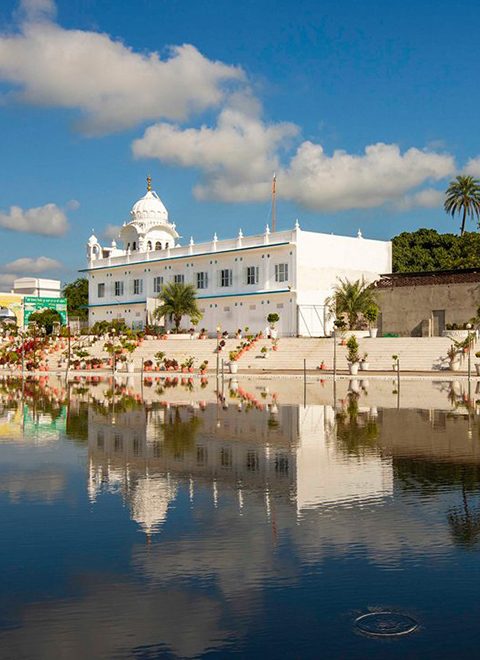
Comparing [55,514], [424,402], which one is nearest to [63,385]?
[424,402]

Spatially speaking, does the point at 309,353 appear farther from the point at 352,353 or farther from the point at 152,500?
the point at 152,500

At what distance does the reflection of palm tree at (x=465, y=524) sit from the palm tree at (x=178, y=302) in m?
48.6

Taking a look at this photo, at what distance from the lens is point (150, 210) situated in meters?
72.9

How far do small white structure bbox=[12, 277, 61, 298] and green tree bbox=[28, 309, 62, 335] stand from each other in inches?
1559

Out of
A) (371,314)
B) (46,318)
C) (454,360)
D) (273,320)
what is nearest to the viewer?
(454,360)

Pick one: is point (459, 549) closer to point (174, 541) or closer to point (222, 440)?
point (174, 541)

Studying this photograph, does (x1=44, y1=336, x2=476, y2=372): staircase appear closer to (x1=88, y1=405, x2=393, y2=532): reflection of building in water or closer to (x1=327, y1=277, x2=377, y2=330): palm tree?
(x1=327, y1=277, x2=377, y2=330): palm tree

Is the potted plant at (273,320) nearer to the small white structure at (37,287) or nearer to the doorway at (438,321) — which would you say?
the doorway at (438,321)

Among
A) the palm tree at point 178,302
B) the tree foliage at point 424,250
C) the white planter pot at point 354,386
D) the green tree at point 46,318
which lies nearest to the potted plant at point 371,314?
the white planter pot at point 354,386

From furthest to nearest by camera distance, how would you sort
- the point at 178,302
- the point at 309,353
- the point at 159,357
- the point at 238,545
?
the point at 178,302 → the point at 159,357 → the point at 309,353 → the point at 238,545

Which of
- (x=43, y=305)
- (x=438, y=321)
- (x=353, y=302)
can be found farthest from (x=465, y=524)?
(x=43, y=305)

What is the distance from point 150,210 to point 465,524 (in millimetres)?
65997

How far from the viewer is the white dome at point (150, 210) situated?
72750 mm

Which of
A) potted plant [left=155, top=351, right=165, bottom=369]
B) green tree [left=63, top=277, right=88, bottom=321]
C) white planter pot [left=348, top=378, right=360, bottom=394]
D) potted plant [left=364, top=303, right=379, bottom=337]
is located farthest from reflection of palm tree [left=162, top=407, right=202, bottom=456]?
green tree [left=63, top=277, right=88, bottom=321]
